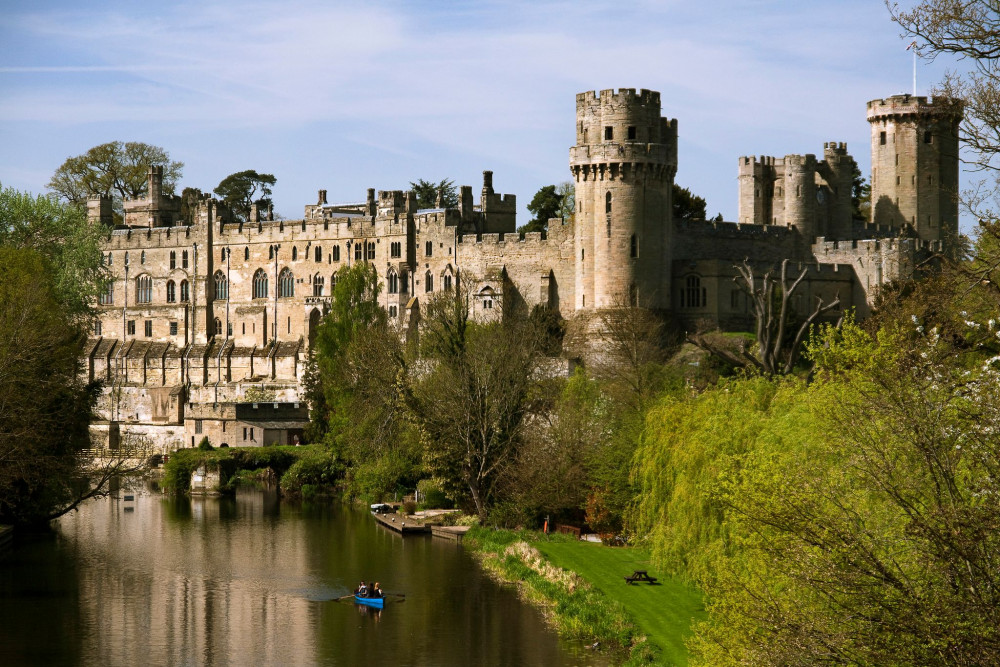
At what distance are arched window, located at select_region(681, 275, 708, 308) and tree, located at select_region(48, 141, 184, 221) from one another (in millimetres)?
42282

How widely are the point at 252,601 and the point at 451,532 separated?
940 cm

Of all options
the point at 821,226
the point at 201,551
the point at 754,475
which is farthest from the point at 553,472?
the point at 821,226

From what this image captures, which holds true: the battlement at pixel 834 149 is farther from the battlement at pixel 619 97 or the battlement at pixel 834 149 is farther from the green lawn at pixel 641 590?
the green lawn at pixel 641 590

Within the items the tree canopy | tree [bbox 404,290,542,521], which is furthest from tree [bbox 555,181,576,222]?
tree [bbox 404,290,542,521]

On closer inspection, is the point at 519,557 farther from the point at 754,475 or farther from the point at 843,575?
the point at 843,575

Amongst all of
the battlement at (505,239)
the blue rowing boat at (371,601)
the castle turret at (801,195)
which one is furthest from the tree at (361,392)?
the castle turret at (801,195)

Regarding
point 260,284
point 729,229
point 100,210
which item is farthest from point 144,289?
point 729,229

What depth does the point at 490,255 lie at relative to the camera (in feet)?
210

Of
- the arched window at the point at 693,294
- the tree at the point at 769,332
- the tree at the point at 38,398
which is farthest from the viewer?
the arched window at the point at 693,294

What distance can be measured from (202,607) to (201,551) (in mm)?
7967

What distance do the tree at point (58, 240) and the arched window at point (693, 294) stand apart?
22842mm

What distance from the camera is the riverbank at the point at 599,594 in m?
24.9

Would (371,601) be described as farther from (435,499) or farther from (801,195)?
(801,195)

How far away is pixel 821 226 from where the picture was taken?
6438 cm
